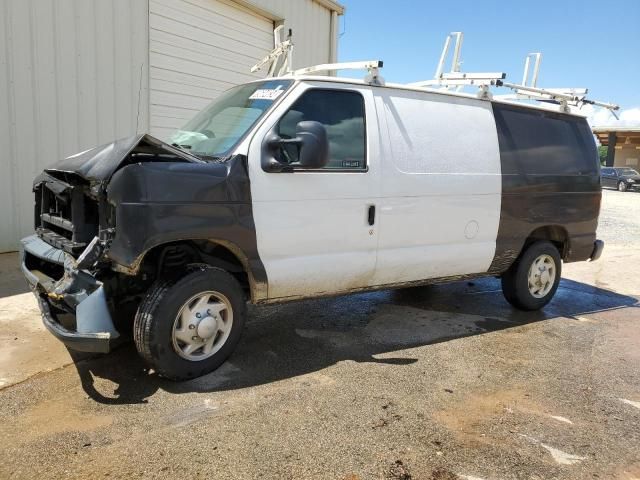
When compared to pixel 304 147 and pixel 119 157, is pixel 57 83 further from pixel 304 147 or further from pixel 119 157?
pixel 304 147

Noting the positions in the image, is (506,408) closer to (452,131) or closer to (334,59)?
(452,131)

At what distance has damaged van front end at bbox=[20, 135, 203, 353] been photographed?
319 centimetres

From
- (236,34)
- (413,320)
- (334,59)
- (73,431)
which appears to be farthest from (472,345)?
(334,59)

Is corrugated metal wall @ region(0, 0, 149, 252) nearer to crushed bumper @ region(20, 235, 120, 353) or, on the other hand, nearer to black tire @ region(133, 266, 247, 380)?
crushed bumper @ region(20, 235, 120, 353)

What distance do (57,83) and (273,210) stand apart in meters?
4.84

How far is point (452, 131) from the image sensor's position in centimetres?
477

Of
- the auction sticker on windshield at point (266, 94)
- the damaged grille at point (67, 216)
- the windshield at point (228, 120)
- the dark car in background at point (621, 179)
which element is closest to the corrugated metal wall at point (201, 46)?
the windshield at point (228, 120)

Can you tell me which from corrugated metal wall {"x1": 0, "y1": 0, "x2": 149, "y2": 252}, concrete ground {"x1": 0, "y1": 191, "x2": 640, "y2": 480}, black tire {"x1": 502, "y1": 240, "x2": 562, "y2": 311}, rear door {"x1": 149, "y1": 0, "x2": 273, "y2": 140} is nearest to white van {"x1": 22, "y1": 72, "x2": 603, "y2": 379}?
black tire {"x1": 502, "y1": 240, "x2": 562, "y2": 311}

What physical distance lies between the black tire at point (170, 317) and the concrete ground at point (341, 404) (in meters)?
0.15

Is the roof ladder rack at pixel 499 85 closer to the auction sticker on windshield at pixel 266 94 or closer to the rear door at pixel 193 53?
the auction sticker on windshield at pixel 266 94

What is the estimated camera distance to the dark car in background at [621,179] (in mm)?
33281

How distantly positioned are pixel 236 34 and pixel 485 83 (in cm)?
596

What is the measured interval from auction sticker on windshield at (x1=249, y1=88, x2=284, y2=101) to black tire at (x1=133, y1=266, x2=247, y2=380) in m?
1.34

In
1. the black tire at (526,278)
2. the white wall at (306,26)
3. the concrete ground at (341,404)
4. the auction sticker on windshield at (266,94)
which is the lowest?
the concrete ground at (341,404)
